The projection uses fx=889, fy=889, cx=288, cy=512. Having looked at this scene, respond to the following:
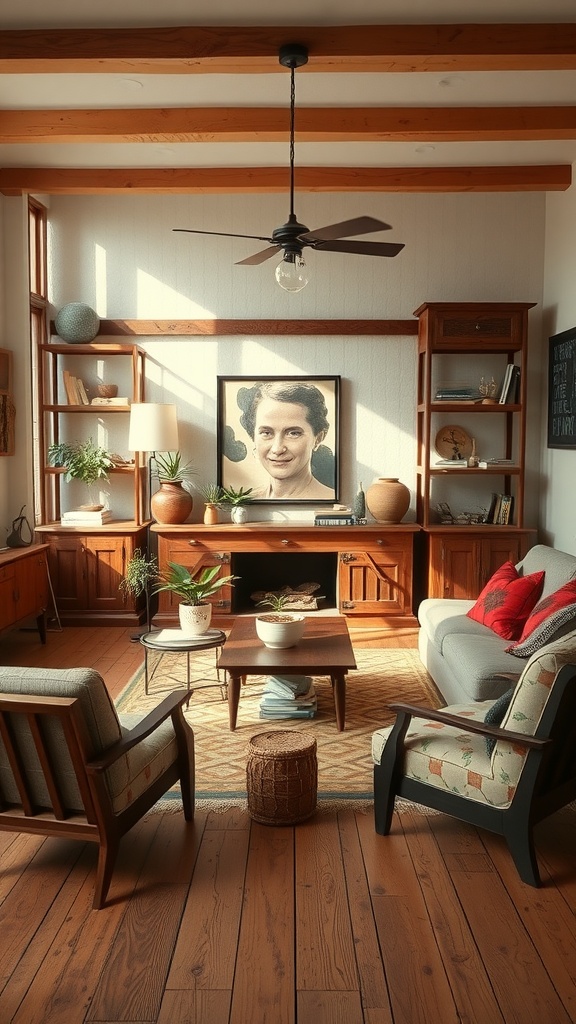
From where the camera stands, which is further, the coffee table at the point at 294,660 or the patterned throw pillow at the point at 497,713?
the coffee table at the point at 294,660

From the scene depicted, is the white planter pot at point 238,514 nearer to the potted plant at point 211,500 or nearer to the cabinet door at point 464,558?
the potted plant at point 211,500

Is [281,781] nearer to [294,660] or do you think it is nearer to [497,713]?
[497,713]

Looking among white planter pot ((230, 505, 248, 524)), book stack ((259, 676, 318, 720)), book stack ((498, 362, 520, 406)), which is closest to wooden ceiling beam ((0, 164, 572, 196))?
book stack ((498, 362, 520, 406))

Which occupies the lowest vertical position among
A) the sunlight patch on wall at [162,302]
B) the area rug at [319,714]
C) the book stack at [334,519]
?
the area rug at [319,714]

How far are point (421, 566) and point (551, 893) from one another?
4423mm

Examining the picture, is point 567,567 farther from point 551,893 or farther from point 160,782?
point 160,782

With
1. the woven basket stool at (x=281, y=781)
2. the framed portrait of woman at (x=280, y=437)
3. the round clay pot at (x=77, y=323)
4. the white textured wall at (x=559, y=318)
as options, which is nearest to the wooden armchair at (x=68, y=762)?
the woven basket stool at (x=281, y=781)

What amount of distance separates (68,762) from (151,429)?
4.01m

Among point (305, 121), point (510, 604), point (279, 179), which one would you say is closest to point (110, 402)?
point (279, 179)

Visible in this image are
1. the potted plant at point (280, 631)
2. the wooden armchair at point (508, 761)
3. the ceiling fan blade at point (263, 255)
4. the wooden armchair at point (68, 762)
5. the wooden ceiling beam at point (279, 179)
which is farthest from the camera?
the wooden ceiling beam at point (279, 179)

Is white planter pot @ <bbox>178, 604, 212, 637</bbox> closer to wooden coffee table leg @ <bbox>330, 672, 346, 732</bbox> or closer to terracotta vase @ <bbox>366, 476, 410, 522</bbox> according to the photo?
wooden coffee table leg @ <bbox>330, 672, 346, 732</bbox>

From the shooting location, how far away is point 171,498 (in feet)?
23.0

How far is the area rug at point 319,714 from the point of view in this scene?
393cm

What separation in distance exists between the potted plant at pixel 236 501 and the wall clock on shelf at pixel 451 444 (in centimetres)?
160
